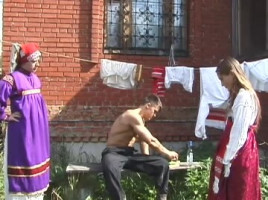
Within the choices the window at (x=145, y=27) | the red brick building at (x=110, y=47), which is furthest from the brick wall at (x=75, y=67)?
the window at (x=145, y=27)

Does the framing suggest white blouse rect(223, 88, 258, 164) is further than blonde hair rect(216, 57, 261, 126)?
No

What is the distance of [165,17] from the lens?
28.2ft

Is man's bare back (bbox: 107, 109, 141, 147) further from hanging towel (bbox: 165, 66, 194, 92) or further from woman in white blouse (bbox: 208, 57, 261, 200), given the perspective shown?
woman in white blouse (bbox: 208, 57, 261, 200)

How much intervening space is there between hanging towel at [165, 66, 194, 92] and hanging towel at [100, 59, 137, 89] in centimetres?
51

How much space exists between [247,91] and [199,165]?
2.48 metres

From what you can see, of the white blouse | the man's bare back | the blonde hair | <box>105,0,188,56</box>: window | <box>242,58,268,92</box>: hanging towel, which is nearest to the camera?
the white blouse

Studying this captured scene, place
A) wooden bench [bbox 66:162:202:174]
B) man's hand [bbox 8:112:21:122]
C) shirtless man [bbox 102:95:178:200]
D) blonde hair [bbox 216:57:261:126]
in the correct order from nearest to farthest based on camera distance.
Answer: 1. blonde hair [bbox 216:57:261:126]
2. man's hand [bbox 8:112:21:122]
3. shirtless man [bbox 102:95:178:200]
4. wooden bench [bbox 66:162:202:174]

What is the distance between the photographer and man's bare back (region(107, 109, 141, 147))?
6.37 m

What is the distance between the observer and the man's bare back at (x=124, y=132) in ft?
20.9

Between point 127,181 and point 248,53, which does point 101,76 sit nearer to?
point 127,181

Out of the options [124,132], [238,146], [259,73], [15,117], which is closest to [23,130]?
[15,117]

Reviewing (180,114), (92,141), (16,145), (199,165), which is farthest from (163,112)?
(16,145)

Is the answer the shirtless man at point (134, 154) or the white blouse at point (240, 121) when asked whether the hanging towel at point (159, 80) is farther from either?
the white blouse at point (240, 121)

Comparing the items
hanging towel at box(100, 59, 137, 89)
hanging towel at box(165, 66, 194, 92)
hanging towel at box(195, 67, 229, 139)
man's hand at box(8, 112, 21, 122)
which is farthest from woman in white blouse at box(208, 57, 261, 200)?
hanging towel at box(100, 59, 137, 89)
